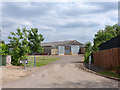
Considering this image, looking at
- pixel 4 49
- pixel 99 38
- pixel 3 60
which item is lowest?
pixel 3 60

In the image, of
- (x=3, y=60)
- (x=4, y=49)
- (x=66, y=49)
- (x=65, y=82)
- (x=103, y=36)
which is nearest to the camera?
(x=65, y=82)

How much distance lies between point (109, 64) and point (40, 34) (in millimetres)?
28560

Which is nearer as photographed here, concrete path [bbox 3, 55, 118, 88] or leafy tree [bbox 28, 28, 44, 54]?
concrete path [bbox 3, 55, 118, 88]

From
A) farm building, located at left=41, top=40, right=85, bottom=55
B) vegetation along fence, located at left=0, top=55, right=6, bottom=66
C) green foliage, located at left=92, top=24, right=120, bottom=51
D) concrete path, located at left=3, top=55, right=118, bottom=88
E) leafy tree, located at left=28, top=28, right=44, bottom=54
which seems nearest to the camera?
concrete path, located at left=3, top=55, right=118, bottom=88

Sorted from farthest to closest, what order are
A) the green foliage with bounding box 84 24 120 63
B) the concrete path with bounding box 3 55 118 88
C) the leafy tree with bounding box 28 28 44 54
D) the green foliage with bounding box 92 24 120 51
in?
the leafy tree with bounding box 28 28 44 54 < the green foliage with bounding box 92 24 120 51 < the green foliage with bounding box 84 24 120 63 < the concrete path with bounding box 3 55 118 88

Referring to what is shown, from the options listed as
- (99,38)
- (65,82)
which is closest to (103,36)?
(99,38)

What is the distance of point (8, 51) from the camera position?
22.6 metres

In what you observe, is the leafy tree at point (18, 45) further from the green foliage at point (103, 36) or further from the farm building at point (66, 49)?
the farm building at point (66, 49)

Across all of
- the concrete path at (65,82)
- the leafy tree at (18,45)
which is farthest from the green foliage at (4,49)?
the concrete path at (65,82)

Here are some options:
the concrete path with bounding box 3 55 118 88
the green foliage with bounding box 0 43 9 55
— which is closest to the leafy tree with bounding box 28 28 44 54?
the green foliage with bounding box 0 43 9 55

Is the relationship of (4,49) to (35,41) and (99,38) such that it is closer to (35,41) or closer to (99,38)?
(35,41)

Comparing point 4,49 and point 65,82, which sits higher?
Answer: point 4,49

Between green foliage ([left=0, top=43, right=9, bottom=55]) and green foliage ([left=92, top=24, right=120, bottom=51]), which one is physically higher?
green foliage ([left=92, top=24, right=120, bottom=51])

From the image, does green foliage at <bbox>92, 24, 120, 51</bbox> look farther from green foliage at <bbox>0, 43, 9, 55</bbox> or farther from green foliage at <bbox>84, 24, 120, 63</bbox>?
green foliage at <bbox>0, 43, 9, 55</bbox>
